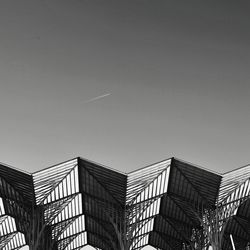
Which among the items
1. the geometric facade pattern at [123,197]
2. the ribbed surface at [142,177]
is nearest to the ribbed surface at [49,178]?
the geometric facade pattern at [123,197]

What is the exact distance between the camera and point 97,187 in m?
35.9

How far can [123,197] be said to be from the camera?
3572 cm

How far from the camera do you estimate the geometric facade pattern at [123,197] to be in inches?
1315

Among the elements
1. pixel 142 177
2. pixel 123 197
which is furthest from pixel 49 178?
pixel 142 177

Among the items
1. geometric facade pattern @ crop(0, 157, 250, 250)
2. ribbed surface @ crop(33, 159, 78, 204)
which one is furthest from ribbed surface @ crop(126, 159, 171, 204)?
ribbed surface @ crop(33, 159, 78, 204)

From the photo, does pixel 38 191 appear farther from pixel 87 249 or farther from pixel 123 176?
pixel 87 249

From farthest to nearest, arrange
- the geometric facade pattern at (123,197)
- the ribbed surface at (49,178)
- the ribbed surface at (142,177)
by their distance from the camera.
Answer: the ribbed surface at (142,177)
the geometric facade pattern at (123,197)
the ribbed surface at (49,178)

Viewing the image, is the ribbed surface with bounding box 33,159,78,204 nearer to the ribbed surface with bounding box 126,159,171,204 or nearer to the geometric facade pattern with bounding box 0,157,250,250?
the geometric facade pattern with bounding box 0,157,250,250

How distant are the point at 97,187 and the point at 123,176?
3468mm

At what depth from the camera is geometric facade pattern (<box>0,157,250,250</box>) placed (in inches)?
1315

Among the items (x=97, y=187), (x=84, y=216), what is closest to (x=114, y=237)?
(x=84, y=216)

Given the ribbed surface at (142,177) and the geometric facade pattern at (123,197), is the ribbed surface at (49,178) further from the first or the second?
the ribbed surface at (142,177)

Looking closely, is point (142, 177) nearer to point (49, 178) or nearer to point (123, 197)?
point (123, 197)

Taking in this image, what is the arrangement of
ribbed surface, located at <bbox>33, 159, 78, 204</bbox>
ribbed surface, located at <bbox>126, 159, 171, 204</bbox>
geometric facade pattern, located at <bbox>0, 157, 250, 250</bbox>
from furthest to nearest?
ribbed surface, located at <bbox>126, 159, 171, 204</bbox>, geometric facade pattern, located at <bbox>0, 157, 250, 250</bbox>, ribbed surface, located at <bbox>33, 159, 78, 204</bbox>
